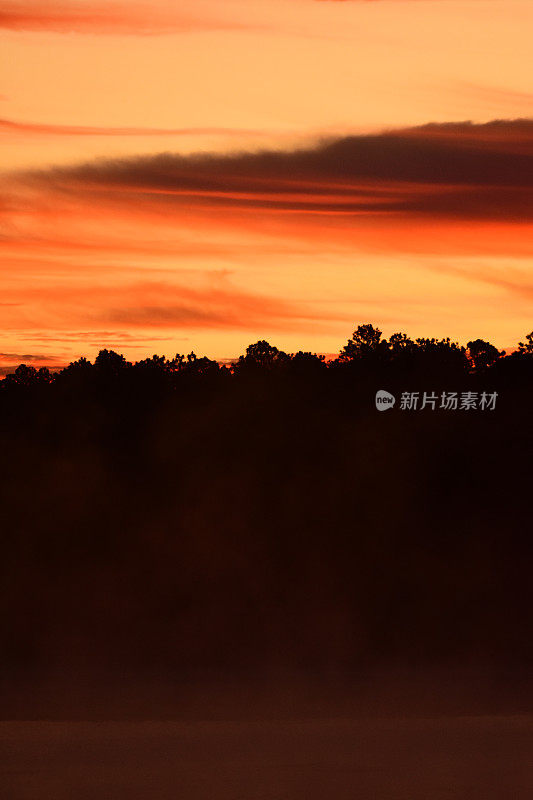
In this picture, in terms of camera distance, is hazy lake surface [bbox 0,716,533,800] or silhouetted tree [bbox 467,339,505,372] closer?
hazy lake surface [bbox 0,716,533,800]

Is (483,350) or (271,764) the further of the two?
(483,350)

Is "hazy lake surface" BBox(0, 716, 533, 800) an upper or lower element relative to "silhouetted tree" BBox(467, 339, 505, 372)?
lower

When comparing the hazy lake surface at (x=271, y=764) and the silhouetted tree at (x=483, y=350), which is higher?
the silhouetted tree at (x=483, y=350)

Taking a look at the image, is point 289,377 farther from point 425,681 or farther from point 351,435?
point 425,681

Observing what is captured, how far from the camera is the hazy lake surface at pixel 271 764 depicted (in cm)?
1072

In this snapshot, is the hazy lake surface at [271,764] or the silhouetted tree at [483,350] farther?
the silhouetted tree at [483,350]

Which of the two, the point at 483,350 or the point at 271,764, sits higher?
the point at 483,350

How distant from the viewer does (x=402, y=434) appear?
35219 mm

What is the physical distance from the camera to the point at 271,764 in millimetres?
11930

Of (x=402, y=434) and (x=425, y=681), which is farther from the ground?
(x=402, y=434)

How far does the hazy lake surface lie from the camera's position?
35.2 ft

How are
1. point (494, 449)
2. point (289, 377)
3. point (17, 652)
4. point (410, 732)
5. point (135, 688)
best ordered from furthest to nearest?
1. point (289, 377)
2. point (494, 449)
3. point (17, 652)
4. point (135, 688)
5. point (410, 732)

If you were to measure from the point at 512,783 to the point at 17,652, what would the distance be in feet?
58.5

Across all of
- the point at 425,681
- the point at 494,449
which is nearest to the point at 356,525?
the point at 494,449
